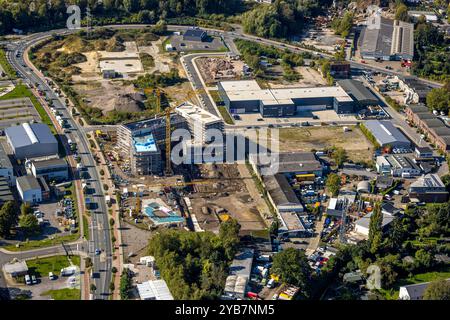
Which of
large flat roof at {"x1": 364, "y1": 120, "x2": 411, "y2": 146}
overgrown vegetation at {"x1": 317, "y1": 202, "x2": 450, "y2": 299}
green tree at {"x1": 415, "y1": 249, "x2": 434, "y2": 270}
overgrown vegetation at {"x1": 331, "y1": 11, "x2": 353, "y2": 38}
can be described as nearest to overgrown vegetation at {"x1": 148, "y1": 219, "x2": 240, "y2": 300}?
overgrown vegetation at {"x1": 317, "y1": 202, "x2": 450, "y2": 299}

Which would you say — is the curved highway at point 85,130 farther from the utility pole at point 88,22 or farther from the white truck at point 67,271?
the utility pole at point 88,22

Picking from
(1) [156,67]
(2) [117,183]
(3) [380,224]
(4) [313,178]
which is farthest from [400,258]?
(1) [156,67]

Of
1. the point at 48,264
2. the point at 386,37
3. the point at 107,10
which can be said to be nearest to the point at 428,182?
the point at 48,264

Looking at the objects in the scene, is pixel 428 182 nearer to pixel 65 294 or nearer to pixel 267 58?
pixel 65 294

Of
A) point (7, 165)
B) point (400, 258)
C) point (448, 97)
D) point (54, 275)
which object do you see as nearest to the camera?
point (54, 275)

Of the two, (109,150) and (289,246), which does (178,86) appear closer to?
(109,150)

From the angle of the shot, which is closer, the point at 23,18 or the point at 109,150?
the point at 109,150
